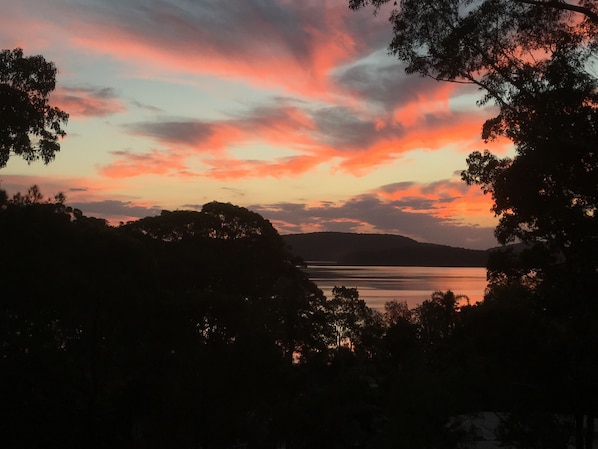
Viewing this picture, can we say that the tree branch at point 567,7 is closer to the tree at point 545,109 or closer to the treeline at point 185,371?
the tree at point 545,109

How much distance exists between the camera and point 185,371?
15.9 m

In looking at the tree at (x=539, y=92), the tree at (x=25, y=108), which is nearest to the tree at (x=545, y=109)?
the tree at (x=539, y=92)

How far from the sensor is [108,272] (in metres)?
14.4

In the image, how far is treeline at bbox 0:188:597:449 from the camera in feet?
43.5

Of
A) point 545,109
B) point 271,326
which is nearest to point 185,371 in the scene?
point 271,326

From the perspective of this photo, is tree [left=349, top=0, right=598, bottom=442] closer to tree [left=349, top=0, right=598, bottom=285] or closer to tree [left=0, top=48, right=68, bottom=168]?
tree [left=349, top=0, right=598, bottom=285]

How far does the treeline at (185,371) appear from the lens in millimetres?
13250

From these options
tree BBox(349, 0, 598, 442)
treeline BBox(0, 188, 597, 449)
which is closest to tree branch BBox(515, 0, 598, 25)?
tree BBox(349, 0, 598, 442)

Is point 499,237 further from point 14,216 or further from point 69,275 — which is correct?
point 14,216

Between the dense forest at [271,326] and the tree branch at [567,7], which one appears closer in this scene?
the tree branch at [567,7]

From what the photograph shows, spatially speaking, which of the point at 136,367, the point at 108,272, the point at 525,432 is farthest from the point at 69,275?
the point at 525,432

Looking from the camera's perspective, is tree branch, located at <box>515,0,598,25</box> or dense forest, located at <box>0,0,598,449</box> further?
dense forest, located at <box>0,0,598,449</box>

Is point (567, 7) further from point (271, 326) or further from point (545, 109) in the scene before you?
point (271, 326)

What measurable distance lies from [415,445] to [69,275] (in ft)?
36.2
